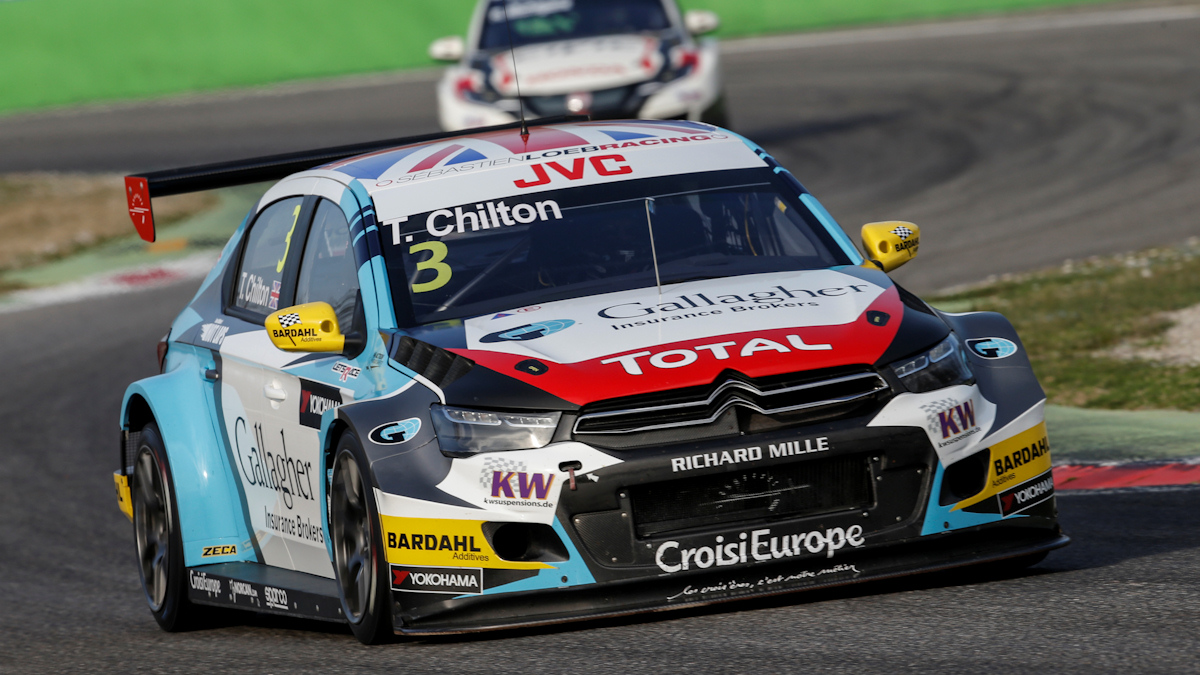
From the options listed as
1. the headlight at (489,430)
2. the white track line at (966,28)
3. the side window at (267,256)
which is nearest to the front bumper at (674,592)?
the headlight at (489,430)

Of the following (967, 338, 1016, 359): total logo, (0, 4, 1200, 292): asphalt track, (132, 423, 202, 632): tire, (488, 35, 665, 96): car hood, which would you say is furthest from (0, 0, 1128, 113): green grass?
(967, 338, 1016, 359): total logo

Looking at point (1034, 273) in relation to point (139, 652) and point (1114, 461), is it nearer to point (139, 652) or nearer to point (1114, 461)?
point (1114, 461)

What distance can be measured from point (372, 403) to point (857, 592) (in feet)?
4.75

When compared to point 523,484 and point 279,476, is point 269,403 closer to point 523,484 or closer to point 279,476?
point 279,476

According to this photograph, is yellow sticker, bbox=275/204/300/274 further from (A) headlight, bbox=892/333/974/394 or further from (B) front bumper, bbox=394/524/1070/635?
(A) headlight, bbox=892/333/974/394

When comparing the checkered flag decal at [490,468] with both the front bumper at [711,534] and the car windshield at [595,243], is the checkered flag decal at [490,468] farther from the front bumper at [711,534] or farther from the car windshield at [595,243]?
the car windshield at [595,243]

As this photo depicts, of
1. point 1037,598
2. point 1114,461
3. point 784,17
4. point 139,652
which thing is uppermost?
point 1037,598

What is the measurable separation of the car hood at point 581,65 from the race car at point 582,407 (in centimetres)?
866

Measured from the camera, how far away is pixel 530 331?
521 centimetres

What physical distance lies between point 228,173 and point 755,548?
113 inches

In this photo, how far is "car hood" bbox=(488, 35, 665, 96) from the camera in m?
15.0

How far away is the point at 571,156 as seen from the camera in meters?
6.19

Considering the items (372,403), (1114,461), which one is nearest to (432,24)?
(1114,461)

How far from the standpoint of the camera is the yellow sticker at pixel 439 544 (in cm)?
484
